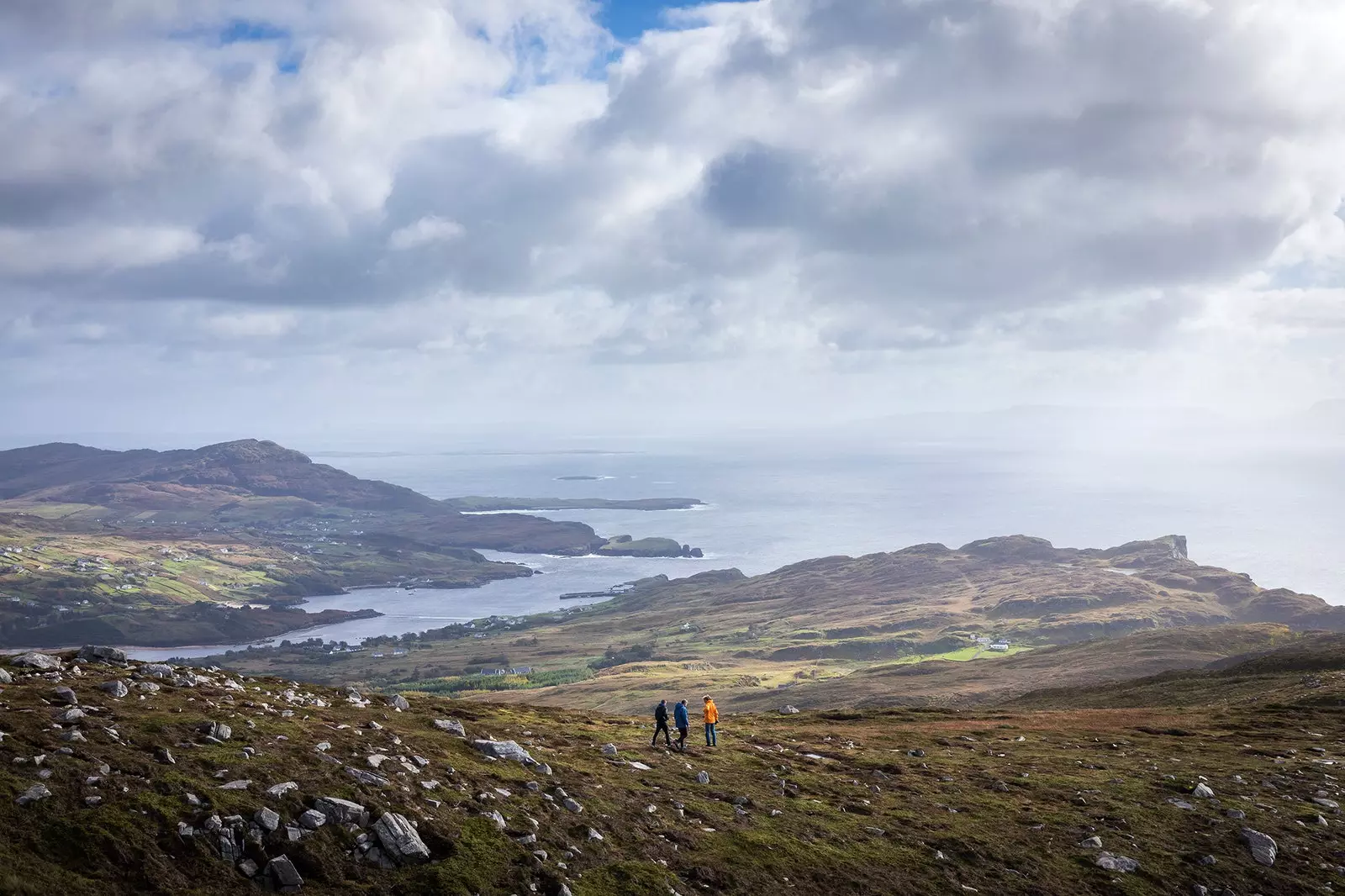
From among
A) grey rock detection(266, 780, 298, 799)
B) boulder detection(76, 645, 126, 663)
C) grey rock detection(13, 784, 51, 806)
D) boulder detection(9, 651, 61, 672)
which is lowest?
grey rock detection(266, 780, 298, 799)

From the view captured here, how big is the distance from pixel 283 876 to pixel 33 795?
6.12m

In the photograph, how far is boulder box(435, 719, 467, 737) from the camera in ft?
118

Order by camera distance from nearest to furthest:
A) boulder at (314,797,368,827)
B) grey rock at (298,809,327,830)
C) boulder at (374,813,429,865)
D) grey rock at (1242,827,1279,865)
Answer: grey rock at (298,809,327,830) → boulder at (374,813,429,865) → boulder at (314,797,368,827) → grey rock at (1242,827,1279,865)

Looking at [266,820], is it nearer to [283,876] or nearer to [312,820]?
[312,820]

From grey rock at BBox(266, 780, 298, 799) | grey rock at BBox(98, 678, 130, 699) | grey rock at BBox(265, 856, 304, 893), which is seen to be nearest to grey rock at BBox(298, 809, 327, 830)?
grey rock at BBox(266, 780, 298, 799)

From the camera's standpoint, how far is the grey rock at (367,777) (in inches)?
1001

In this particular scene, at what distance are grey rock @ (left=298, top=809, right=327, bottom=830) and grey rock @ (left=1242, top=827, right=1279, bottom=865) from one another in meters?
31.6

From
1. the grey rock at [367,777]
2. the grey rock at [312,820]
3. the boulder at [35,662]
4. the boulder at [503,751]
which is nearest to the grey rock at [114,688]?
the boulder at [35,662]

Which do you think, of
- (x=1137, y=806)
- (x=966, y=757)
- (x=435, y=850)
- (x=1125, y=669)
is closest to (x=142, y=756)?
(x=435, y=850)

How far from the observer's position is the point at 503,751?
109 feet

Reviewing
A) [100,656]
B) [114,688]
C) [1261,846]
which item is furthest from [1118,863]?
[100,656]

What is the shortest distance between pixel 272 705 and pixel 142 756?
1075 centimetres

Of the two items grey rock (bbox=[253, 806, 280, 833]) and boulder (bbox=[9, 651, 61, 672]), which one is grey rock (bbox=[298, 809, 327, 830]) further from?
boulder (bbox=[9, 651, 61, 672])

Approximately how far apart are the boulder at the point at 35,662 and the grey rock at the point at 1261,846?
44.8 meters
